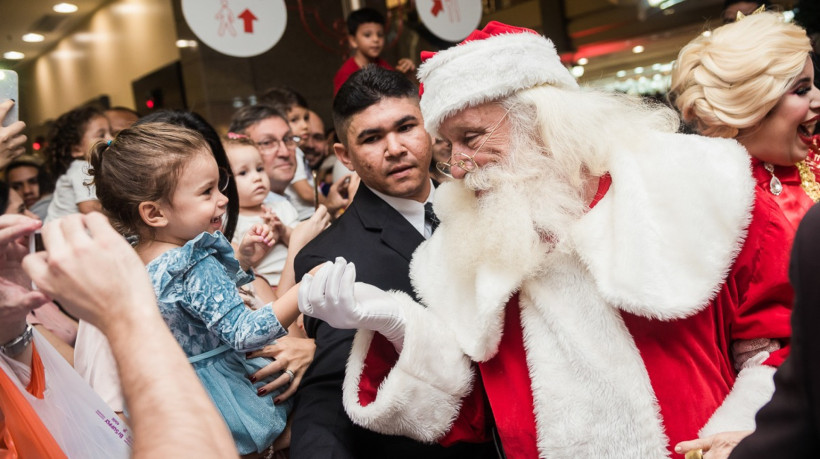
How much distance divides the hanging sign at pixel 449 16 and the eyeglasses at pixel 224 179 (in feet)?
10.5

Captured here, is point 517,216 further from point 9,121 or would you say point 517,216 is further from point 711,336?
point 9,121

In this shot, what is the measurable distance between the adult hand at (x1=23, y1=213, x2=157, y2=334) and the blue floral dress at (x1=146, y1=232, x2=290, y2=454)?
799mm

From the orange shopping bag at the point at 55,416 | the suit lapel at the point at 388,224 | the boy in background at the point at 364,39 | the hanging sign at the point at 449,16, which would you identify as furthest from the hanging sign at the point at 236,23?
the orange shopping bag at the point at 55,416

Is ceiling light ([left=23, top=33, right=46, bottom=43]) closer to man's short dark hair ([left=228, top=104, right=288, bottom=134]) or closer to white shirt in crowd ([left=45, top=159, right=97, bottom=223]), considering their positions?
white shirt in crowd ([left=45, top=159, right=97, bottom=223])

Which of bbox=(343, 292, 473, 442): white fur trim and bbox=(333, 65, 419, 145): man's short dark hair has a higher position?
bbox=(333, 65, 419, 145): man's short dark hair

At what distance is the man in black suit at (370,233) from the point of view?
86.4 inches

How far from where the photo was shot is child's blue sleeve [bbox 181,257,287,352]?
74.9 inches

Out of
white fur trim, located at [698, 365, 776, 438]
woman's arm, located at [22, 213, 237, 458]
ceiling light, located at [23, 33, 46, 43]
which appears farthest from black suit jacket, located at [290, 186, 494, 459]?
ceiling light, located at [23, 33, 46, 43]

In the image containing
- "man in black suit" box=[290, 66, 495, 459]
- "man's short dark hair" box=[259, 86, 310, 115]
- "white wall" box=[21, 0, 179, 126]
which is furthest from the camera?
"white wall" box=[21, 0, 179, 126]

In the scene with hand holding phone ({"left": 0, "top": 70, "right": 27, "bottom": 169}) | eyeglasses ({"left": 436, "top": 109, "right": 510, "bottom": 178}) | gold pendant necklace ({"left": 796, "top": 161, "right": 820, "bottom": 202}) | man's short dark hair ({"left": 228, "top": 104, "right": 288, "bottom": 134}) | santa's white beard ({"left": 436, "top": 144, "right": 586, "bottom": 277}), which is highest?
hand holding phone ({"left": 0, "top": 70, "right": 27, "bottom": 169})

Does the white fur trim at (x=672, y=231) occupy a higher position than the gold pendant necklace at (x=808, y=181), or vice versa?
the white fur trim at (x=672, y=231)

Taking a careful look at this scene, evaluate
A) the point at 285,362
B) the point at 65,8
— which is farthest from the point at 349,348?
the point at 65,8

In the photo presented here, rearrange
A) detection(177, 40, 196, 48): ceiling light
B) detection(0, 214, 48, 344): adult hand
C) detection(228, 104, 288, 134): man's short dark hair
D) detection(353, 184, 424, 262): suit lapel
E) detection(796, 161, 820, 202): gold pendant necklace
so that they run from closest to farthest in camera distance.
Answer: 1. detection(0, 214, 48, 344): adult hand
2. detection(796, 161, 820, 202): gold pendant necklace
3. detection(353, 184, 424, 262): suit lapel
4. detection(228, 104, 288, 134): man's short dark hair
5. detection(177, 40, 196, 48): ceiling light

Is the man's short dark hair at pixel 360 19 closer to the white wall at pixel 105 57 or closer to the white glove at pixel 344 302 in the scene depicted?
the white wall at pixel 105 57
